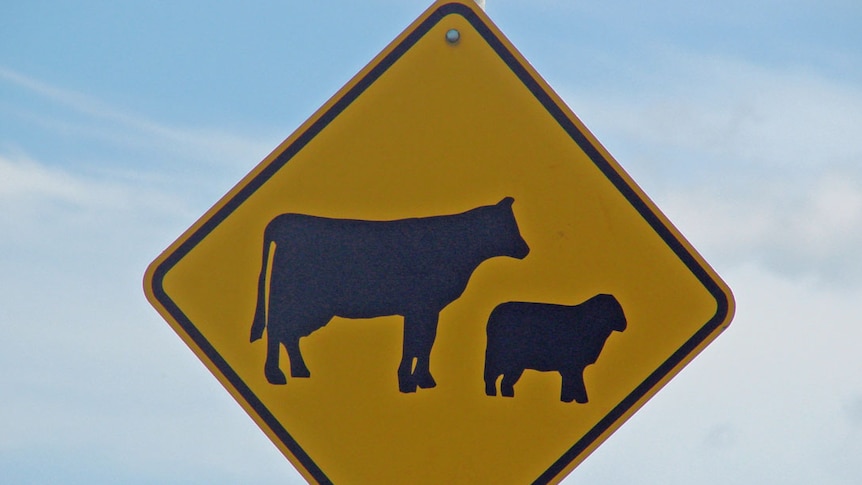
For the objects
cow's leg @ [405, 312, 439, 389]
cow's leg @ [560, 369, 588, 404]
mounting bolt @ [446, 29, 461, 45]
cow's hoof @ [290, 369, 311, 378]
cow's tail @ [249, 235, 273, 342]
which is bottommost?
cow's leg @ [560, 369, 588, 404]

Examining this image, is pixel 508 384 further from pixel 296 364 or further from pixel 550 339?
pixel 296 364

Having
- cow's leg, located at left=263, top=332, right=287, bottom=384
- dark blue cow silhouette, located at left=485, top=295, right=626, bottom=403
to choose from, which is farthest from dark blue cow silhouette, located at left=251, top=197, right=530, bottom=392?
dark blue cow silhouette, located at left=485, top=295, right=626, bottom=403

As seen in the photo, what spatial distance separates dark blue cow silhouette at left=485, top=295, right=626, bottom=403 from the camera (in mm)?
2035

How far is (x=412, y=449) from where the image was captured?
204 centimetres

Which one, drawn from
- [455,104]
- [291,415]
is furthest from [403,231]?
[291,415]

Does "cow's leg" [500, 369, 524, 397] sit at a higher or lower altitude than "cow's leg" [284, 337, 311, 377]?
lower

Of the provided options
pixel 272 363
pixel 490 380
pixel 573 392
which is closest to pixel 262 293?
pixel 272 363

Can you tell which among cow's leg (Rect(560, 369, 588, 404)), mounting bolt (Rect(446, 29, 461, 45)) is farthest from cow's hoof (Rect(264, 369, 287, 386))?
mounting bolt (Rect(446, 29, 461, 45))

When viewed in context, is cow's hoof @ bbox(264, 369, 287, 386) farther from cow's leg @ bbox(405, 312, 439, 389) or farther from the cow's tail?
cow's leg @ bbox(405, 312, 439, 389)

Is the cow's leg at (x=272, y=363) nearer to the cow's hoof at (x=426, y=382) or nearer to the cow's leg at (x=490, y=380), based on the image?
the cow's hoof at (x=426, y=382)

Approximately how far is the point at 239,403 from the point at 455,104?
707mm

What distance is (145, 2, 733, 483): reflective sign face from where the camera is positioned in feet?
6.69

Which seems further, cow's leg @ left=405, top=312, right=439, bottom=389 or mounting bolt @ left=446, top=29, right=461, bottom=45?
mounting bolt @ left=446, top=29, right=461, bottom=45

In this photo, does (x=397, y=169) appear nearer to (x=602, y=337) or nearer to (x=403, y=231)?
(x=403, y=231)
